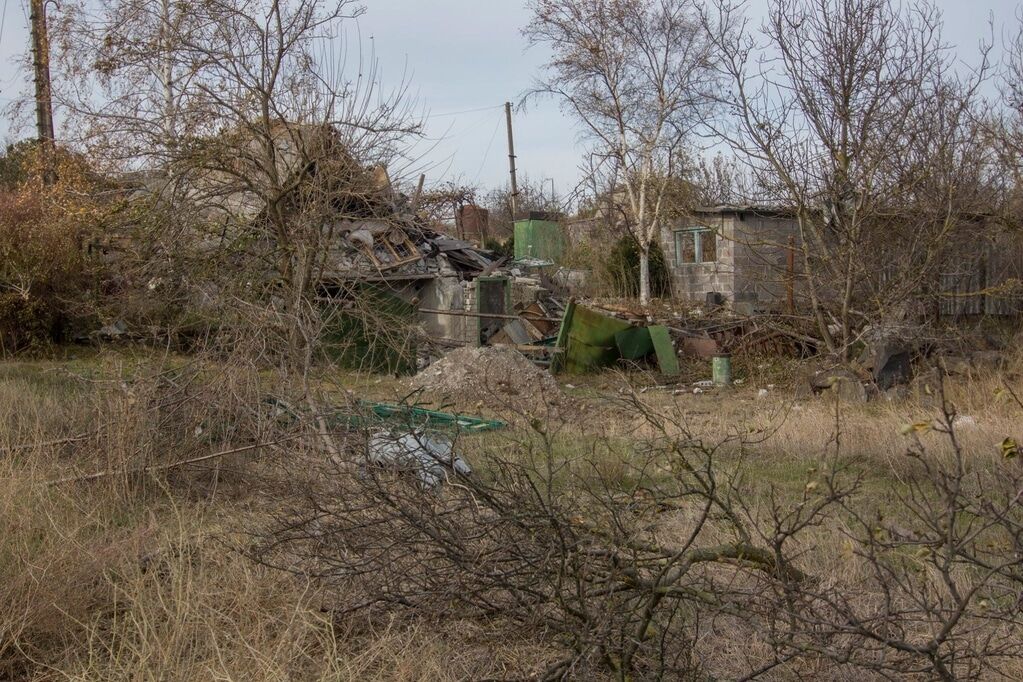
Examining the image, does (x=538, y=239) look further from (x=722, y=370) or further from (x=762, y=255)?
(x=722, y=370)

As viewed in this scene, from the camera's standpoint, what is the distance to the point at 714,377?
14.6 metres

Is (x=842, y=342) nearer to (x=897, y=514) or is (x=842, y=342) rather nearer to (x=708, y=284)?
(x=897, y=514)

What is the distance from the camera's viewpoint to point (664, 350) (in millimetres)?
15672

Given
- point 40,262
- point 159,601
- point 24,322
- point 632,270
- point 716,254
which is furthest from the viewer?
point 632,270

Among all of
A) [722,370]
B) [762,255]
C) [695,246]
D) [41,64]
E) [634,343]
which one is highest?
[41,64]

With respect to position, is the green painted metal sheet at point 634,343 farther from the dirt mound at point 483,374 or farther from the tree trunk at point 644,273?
the tree trunk at point 644,273

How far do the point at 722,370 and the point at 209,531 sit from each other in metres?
10.7

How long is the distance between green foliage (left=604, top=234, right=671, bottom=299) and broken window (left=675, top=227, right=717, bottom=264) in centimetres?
49

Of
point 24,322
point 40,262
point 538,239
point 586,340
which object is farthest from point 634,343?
point 538,239

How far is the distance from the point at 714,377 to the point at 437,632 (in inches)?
447

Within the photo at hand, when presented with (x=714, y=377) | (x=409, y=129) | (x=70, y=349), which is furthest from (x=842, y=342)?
(x=70, y=349)

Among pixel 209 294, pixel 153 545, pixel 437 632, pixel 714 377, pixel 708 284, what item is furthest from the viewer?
pixel 708 284

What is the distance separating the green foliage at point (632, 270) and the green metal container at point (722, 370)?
9737 millimetres

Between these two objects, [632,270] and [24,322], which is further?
[632,270]
